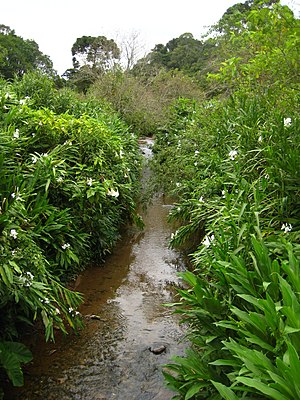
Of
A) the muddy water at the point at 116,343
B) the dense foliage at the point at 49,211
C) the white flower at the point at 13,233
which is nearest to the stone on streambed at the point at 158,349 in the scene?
the muddy water at the point at 116,343

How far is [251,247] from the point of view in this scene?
2.85 metres

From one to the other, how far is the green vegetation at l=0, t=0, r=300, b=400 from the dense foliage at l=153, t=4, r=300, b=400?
0.03 feet

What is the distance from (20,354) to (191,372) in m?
1.24

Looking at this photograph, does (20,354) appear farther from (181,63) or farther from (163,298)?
(181,63)

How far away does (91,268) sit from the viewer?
5223 millimetres

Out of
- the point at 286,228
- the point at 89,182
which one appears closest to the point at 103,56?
the point at 89,182

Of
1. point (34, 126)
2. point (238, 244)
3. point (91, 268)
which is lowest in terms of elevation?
point (91, 268)

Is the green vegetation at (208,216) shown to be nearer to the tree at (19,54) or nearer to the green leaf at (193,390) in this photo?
the green leaf at (193,390)

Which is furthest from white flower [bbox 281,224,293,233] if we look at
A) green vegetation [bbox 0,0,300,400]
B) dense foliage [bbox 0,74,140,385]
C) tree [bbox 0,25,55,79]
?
tree [bbox 0,25,55,79]

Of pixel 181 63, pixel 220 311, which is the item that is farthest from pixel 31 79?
pixel 181 63

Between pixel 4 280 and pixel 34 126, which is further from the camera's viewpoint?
pixel 34 126

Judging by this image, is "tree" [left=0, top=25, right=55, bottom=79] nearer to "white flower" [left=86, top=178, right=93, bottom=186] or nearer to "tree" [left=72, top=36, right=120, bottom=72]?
"tree" [left=72, top=36, right=120, bottom=72]

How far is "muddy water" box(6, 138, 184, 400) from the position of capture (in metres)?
3.04

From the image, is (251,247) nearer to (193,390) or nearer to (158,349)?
(193,390)
